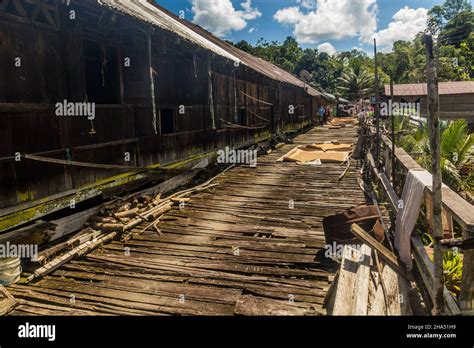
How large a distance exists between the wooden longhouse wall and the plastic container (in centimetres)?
102

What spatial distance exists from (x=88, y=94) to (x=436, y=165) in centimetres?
818

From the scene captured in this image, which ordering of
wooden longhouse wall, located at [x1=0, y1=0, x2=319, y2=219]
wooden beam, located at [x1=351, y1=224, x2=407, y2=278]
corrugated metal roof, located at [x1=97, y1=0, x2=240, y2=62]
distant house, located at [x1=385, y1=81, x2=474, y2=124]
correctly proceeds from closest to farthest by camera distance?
wooden beam, located at [x1=351, y1=224, x2=407, y2=278] < wooden longhouse wall, located at [x1=0, y1=0, x2=319, y2=219] < corrugated metal roof, located at [x1=97, y1=0, x2=240, y2=62] < distant house, located at [x1=385, y1=81, x2=474, y2=124]

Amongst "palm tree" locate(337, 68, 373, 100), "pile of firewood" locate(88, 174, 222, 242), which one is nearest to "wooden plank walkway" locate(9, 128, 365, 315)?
"pile of firewood" locate(88, 174, 222, 242)

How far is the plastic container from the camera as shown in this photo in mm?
5199

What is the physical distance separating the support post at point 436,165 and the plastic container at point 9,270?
221 inches

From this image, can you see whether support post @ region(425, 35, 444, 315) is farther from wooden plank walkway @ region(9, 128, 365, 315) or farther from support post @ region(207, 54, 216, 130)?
support post @ region(207, 54, 216, 130)

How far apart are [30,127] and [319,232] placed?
5.70m

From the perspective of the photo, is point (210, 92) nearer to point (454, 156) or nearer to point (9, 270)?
point (454, 156)

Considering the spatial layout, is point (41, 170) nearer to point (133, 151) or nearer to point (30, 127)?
point (30, 127)

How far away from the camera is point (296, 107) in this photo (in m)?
31.9

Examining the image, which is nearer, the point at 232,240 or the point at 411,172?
the point at 411,172

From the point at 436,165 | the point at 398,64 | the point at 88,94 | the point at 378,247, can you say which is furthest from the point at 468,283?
the point at 398,64

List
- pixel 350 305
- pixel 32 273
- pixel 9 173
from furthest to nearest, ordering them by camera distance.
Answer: pixel 9 173 → pixel 32 273 → pixel 350 305
